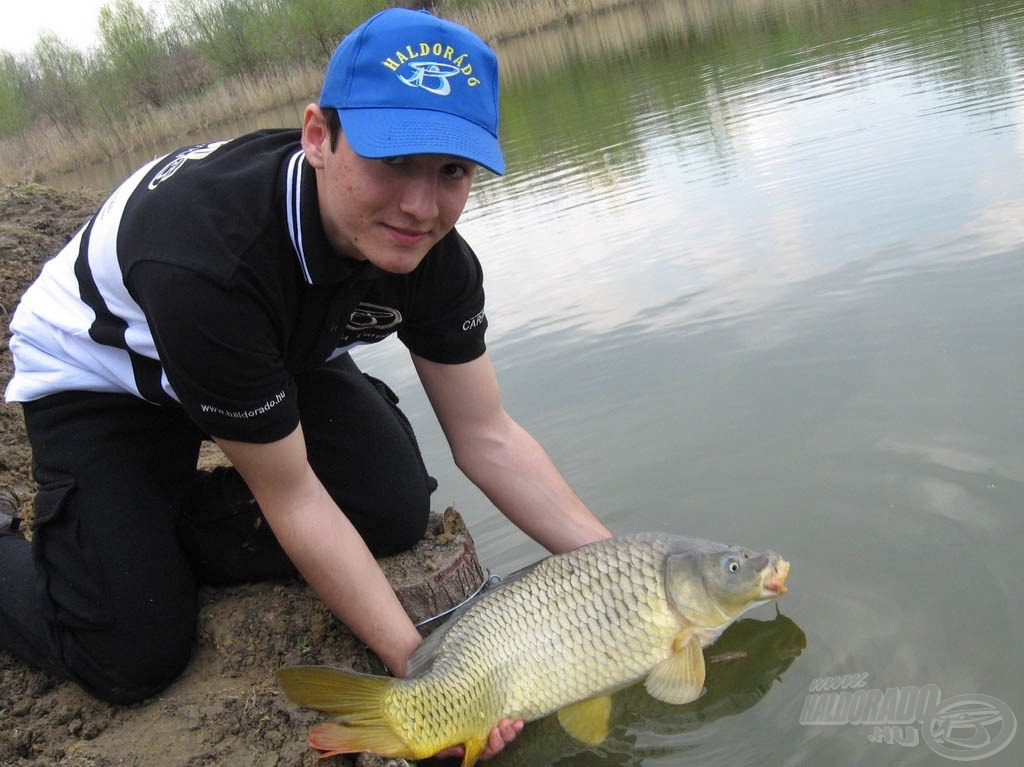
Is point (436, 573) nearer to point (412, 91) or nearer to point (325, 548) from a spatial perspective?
point (325, 548)

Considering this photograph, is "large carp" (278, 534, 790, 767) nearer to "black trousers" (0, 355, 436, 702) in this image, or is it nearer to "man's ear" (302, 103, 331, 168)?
"black trousers" (0, 355, 436, 702)

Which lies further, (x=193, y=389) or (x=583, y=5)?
(x=583, y=5)

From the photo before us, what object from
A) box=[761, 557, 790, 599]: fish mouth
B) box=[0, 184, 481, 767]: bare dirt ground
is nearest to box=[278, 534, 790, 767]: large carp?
box=[761, 557, 790, 599]: fish mouth

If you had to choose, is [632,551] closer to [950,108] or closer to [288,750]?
[288,750]

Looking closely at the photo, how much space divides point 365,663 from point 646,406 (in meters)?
1.96

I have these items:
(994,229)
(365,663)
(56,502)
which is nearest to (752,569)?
(365,663)

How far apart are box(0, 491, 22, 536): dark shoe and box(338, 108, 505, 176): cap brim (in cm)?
180

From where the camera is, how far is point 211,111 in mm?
24188

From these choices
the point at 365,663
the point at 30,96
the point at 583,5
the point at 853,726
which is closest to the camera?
the point at 853,726

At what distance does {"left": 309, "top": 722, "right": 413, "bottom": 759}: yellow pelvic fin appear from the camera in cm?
216

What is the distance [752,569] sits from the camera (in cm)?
247

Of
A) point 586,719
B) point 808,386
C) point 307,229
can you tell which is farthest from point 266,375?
point 808,386

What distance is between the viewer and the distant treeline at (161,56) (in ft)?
106

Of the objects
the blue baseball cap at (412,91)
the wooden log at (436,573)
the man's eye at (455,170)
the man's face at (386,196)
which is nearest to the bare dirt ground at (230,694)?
the wooden log at (436,573)
